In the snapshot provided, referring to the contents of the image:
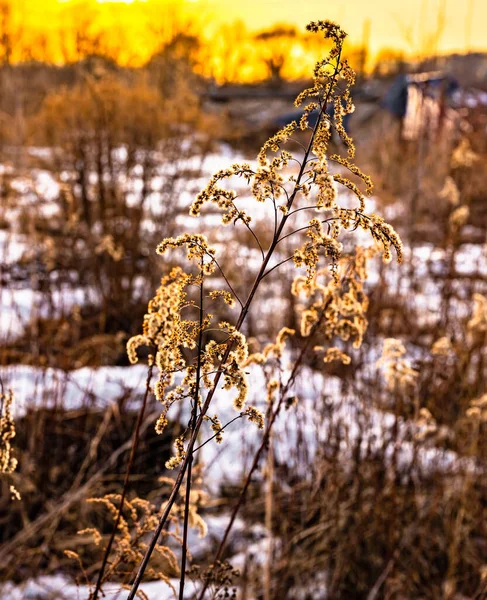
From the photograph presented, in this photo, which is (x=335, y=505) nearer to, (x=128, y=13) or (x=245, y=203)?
(x=245, y=203)

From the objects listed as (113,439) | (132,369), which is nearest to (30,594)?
(113,439)

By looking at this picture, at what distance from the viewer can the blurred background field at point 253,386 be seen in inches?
94.6

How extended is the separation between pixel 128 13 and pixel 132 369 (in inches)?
924

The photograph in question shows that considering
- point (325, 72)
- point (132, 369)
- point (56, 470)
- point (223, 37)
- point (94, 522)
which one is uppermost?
point (223, 37)

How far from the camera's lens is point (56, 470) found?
2793 millimetres

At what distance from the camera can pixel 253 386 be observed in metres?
3.49

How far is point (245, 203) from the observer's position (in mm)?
10609

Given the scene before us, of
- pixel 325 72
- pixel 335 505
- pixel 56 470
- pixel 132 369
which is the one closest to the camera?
pixel 325 72

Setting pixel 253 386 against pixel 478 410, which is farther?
pixel 253 386

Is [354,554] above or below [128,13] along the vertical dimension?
below

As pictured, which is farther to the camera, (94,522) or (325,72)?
(94,522)

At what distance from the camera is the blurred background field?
2.40 metres

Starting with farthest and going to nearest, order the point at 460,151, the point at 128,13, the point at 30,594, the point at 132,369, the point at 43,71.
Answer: the point at 43,71 → the point at 128,13 → the point at 460,151 → the point at 132,369 → the point at 30,594

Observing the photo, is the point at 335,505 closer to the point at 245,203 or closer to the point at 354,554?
the point at 354,554
